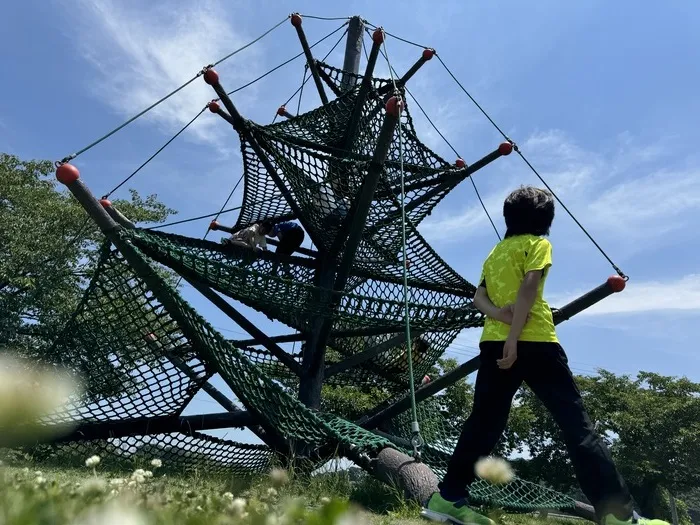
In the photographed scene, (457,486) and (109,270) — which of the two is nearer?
(457,486)

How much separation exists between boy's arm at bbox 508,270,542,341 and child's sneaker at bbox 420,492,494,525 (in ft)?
2.18

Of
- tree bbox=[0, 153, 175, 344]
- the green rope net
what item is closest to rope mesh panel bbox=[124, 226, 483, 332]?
the green rope net

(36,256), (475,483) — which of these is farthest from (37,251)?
(475,483)

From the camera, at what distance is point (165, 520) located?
0.47m

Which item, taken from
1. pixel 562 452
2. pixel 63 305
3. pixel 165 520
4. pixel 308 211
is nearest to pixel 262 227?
pixel 308 211

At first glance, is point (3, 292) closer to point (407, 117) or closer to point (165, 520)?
point (407, 117)

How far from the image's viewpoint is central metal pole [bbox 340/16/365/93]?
6.64 m

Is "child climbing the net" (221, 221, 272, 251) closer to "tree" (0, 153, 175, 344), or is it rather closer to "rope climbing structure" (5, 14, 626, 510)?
"rope climbing structure" (5, 14, 626, 510)

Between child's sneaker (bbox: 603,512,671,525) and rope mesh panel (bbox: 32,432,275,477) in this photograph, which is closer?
child's sneaker (bbox: 603,512,671,525)

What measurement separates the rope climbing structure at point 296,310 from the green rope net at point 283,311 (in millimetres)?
13

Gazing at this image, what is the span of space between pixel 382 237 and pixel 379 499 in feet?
9.37

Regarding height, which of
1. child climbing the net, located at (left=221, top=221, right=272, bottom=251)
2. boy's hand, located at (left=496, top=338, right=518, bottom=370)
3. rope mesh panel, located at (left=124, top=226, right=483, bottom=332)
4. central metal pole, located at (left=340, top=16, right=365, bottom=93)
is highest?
central metal pole, located at (left=340, top=16, right=365, bottom=93)

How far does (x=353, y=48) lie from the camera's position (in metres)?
6.76

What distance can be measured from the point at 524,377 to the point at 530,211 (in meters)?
0.69
